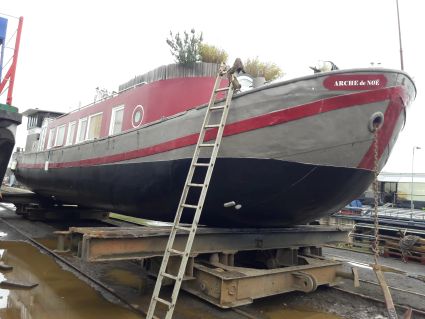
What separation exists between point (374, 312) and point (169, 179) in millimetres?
3415

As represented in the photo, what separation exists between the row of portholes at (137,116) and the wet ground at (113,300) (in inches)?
100

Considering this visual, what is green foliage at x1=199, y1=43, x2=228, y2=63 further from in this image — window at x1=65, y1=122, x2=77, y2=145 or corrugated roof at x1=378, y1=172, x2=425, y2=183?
corrugated roof at x1=378, y1=172, x2=425, y2=183

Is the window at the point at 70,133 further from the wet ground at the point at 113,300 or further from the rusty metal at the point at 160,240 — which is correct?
the rusty metal at the point at 160,240

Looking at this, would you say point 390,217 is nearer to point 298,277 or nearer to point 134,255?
point 298,277

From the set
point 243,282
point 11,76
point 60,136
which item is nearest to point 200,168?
point 243,282

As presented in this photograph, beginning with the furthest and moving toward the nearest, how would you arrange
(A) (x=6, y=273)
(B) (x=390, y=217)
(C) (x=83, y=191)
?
(B) (x=390, y=217) → (C) (x=83, y=191) → (A) (x=6, y=273)

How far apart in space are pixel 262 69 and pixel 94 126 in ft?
13.3

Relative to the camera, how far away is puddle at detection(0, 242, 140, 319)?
4715 millimetres

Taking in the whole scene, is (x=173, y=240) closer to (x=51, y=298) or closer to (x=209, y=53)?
(x=51, y=298)

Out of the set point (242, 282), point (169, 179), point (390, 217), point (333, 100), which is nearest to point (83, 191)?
point (169, 179)

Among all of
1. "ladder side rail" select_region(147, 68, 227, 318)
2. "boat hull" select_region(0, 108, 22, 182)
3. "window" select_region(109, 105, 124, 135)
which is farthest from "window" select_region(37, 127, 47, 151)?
"ladder side rail" select_region(147, 68, 227, 318)

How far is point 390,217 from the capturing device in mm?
13172

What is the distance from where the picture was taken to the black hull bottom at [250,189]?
4957 millimetres

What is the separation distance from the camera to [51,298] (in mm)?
5234
